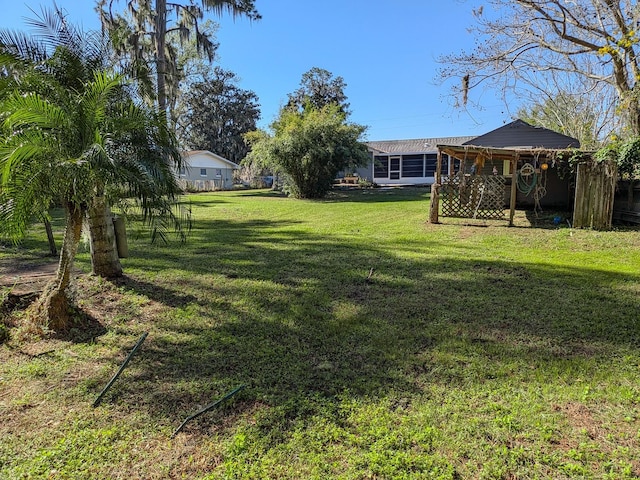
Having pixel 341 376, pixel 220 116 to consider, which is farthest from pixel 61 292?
pixel 220 116

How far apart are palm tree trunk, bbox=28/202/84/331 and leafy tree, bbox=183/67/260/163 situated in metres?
41.2

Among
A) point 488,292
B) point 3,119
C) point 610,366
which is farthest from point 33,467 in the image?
point 488,292

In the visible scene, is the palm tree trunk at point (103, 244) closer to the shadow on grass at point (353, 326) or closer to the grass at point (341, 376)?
the grass at point (341, 376)

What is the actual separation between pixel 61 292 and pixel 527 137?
647 inches

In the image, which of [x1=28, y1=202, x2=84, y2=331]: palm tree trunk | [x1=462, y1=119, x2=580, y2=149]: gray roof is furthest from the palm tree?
[x1=462, y1=119, x2=580, y2=149]: gray roof

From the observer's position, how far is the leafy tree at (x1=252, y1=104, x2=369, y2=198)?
18688 millimetres

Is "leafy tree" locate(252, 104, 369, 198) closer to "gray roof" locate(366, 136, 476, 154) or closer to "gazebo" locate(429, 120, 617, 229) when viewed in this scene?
"gazebo" locate(429, 120, 617, 229)

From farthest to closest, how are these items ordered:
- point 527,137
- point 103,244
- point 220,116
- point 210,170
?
point 220,116 → point 210,170 → point 527,137 → point 103,244

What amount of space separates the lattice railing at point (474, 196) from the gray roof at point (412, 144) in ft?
66.7

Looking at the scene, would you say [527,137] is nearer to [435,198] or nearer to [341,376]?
[435,198]

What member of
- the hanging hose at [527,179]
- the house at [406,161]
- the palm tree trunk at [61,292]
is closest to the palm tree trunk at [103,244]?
the palm tree trunk at [61,292]

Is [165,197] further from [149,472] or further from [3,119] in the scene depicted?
[149,472]

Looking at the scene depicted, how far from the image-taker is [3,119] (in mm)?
3402

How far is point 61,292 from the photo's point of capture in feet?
12.6
